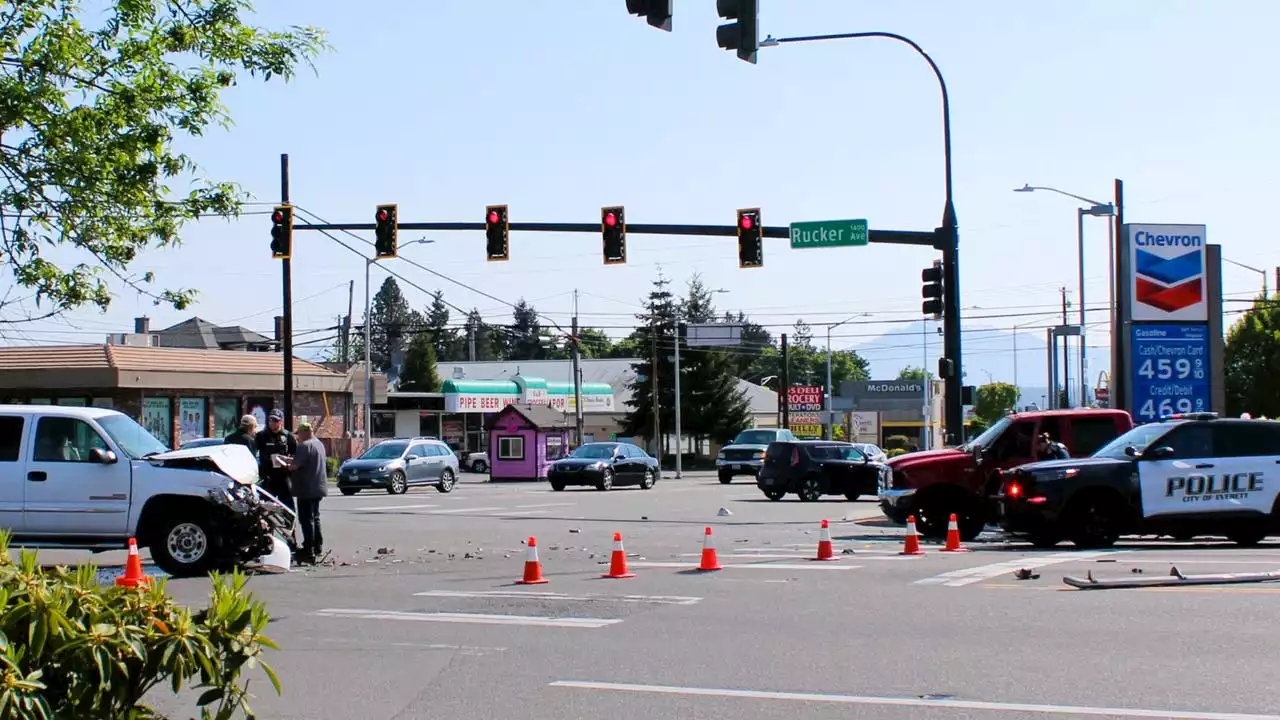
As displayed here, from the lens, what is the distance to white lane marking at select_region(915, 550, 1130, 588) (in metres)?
13.7

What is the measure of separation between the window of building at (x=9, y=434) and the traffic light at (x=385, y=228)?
1196 cm

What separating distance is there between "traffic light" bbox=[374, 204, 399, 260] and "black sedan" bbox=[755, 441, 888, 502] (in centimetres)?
1195

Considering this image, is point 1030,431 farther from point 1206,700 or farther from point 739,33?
point 1206,700

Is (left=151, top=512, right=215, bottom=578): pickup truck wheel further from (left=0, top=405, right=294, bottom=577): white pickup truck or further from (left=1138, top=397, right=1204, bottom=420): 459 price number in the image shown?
(left=1138, top=397, right=1204, bottom=420): 459 price number

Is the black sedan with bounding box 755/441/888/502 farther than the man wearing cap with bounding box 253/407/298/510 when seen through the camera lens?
Yes

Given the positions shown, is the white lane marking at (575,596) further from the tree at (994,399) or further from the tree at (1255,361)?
the tree at (994,399)

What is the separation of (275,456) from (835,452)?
20.0 meters

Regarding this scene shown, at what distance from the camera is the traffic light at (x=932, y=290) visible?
26109 mm

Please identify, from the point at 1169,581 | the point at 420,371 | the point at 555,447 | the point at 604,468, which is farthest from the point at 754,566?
the point at 420,371

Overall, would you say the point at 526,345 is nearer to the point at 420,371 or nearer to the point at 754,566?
the point at 420,371

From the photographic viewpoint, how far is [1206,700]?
773 cm

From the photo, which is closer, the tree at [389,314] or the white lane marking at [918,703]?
the white lane marking at [918,703]

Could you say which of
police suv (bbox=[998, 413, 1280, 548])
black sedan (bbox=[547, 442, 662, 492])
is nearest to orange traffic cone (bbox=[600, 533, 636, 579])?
police suv (bbox=[998, 413, 1280, 548])

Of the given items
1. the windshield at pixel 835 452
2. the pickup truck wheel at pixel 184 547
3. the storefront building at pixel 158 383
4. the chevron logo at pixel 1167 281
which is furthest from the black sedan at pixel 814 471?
the storefront building at pixel 158 383
